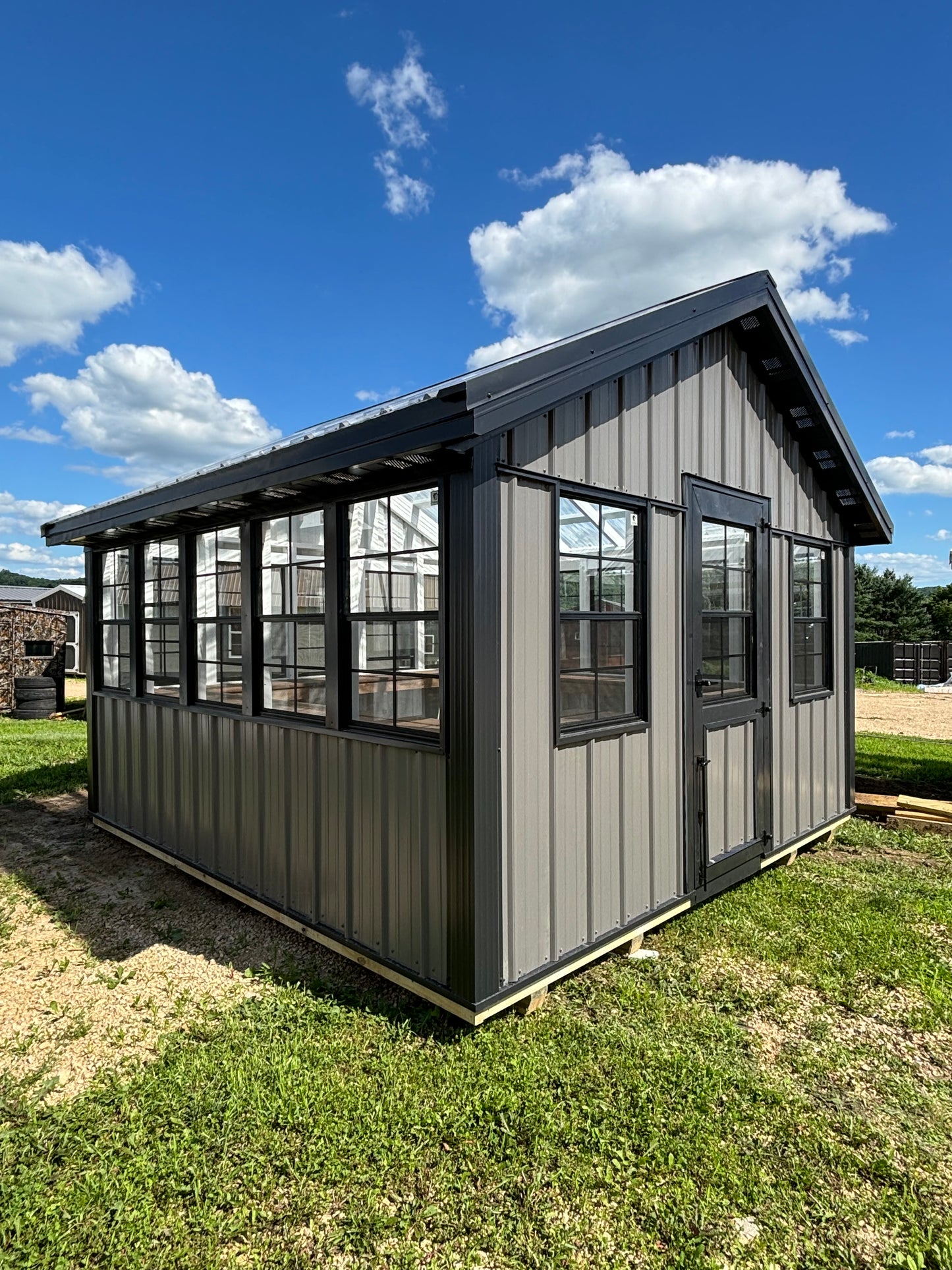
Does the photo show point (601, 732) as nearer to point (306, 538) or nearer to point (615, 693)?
point (615, 693)

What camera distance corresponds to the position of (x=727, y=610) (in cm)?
422

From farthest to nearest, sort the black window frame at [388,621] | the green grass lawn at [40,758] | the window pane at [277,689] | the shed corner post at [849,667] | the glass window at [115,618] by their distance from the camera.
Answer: the green grass lawn at [40,758] → the shed corner post at [849,667] → the glass window at [115,618] → the window pane at [277,689] → the black window frame at [388,621]

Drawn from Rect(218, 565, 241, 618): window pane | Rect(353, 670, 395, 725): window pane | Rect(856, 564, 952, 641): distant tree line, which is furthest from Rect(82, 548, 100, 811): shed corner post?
Rect(856, 564, 952, 641): distant tree line

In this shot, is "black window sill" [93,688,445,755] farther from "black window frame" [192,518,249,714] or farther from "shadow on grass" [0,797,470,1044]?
"shadow on grass" [0,797,470,1044]

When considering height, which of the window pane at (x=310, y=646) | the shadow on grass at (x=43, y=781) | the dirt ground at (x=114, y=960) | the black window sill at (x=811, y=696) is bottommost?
the shadow on grass at (x=43, y=781)

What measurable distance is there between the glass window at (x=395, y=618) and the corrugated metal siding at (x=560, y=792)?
398mm

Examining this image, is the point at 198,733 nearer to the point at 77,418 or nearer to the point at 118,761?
the point at 118,761

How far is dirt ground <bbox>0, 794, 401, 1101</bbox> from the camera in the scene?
275 cm

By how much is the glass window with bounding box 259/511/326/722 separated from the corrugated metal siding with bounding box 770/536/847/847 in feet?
10.5

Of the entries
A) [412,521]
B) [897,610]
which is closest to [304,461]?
[412,521]

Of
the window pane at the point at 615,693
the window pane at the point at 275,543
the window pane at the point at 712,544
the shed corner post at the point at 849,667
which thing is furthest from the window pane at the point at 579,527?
the shed corner post at the point at 849,667

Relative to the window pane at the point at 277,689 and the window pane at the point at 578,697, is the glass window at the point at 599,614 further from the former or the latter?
the window pane at the point at 277,689

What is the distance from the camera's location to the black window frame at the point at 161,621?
15.1 ft

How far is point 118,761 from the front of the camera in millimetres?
5555
